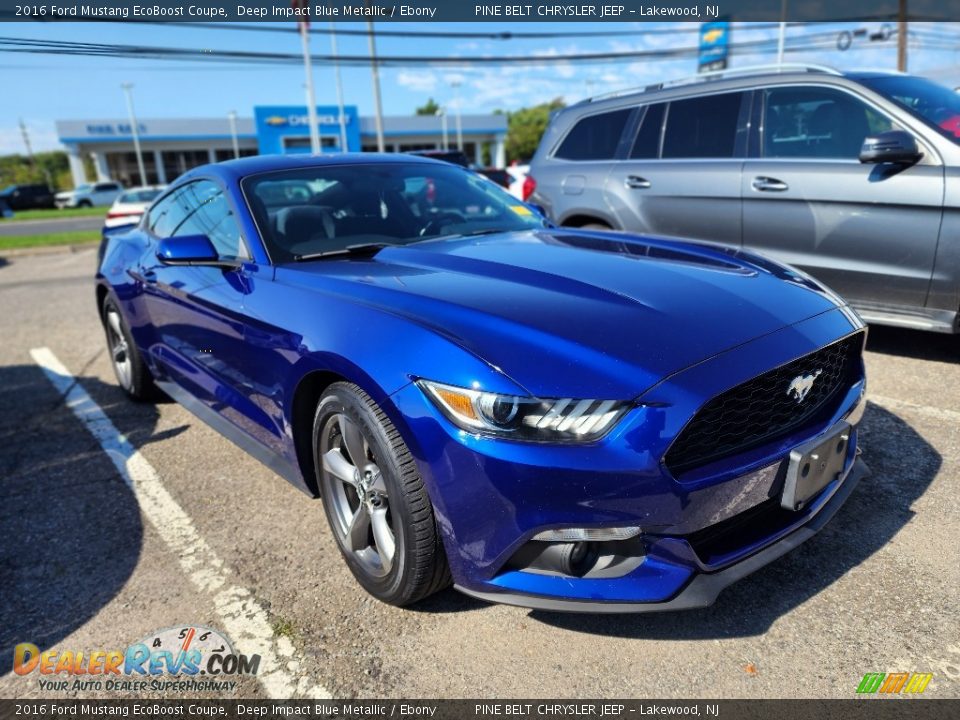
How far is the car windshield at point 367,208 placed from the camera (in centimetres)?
318

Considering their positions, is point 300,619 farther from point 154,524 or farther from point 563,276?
point 563,276

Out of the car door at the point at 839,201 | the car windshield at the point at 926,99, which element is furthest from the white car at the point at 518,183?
the car windshield at the point at 926,99

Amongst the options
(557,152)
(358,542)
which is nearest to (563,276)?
(358,542)

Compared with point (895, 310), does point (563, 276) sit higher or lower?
higher

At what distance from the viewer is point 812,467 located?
2.12 m

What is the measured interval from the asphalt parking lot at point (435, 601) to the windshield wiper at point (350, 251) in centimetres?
113

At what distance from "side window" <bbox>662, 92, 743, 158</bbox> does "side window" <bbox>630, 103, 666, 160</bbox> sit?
0.08m

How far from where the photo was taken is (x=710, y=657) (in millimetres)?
2064

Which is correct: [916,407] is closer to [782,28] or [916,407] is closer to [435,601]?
[435,601]

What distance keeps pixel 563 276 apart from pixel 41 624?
7.33 ft

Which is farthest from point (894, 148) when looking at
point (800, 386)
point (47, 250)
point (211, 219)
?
point (47, 250)

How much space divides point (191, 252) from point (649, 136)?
404 cm

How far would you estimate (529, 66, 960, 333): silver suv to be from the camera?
4.15m

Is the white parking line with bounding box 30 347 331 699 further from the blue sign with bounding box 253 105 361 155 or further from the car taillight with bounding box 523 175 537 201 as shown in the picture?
the blue sign with bounding box 253 105 361 155
